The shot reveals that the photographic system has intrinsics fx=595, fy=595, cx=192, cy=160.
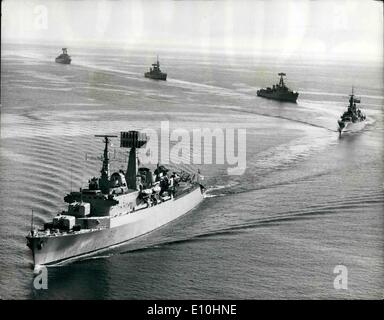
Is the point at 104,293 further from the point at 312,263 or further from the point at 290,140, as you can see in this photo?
the point at 290,140

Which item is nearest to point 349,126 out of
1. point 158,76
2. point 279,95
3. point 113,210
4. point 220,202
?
point 279,95

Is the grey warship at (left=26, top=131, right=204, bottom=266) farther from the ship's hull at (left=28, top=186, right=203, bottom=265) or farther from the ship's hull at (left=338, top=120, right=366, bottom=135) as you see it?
the ship's hull at (left=338, top=120, right=366, bottom=135)

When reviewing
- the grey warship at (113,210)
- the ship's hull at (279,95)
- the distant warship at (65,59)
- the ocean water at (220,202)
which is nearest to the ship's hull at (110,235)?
the grey warship at (113,210)

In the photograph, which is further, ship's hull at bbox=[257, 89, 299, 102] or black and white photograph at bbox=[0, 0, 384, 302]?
ship's hull at bbox=[257, 89, 299, 102]

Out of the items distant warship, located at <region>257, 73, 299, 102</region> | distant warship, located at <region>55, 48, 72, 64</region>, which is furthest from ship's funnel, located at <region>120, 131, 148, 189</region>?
distant warship, located at <region>55, 48, 72, 64</region>

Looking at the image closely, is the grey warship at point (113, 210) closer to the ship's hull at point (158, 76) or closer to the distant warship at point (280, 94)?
the distant warship at point (280, 94)

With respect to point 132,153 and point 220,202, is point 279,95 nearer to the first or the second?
point 220,202

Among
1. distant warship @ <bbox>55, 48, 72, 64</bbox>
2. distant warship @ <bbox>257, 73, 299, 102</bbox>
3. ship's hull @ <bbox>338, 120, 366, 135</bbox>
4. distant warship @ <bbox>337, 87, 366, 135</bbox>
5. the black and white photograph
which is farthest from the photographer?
distant warship @ <bbox>55, 48, 72, 64</bbox>
